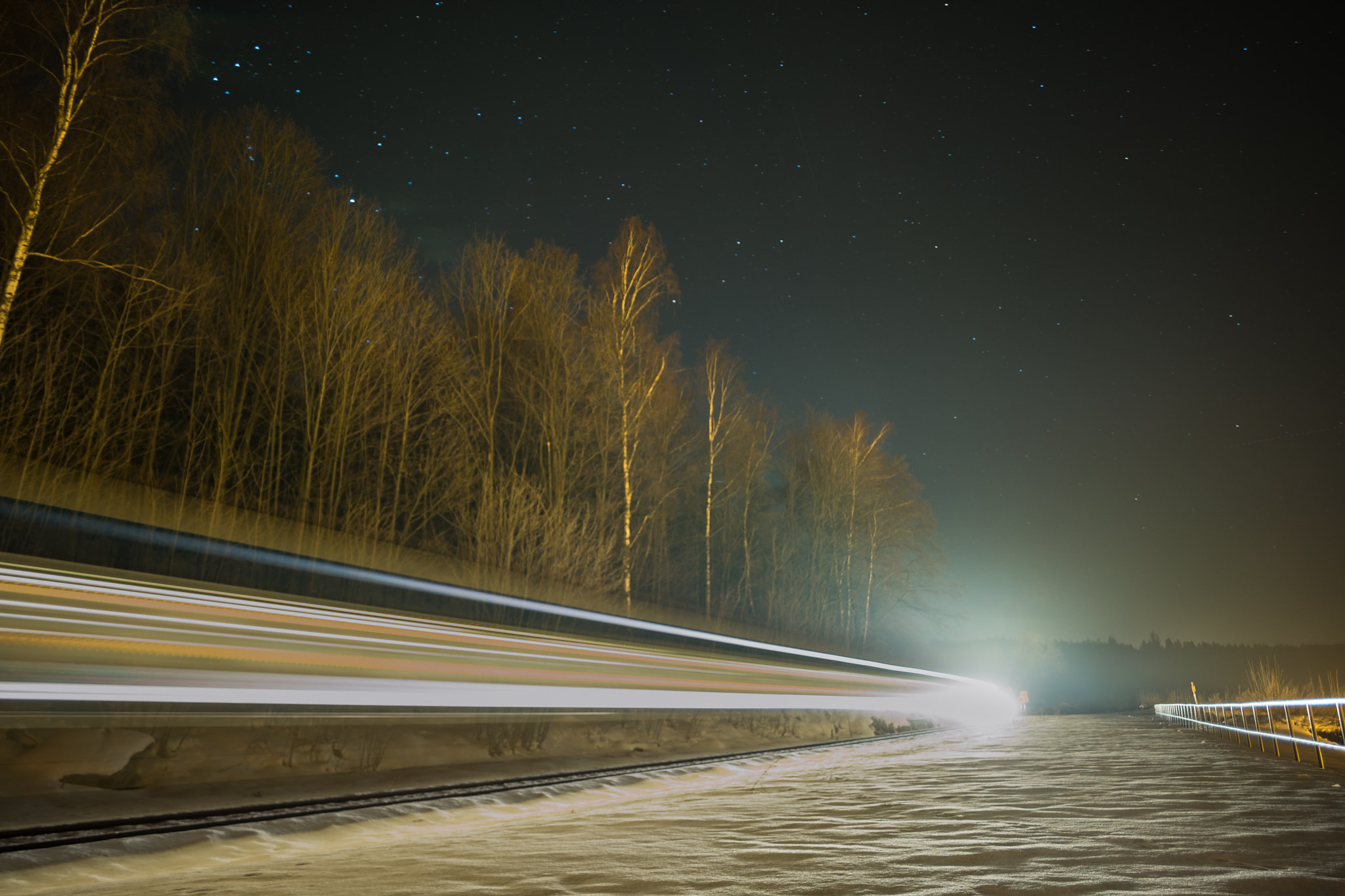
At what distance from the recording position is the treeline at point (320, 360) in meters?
12.7

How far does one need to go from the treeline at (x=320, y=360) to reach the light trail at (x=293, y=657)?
302cm

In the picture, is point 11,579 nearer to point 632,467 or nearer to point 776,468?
point 632,467

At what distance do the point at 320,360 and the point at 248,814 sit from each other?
1247 centimetres

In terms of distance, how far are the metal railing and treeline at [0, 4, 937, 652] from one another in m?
12.9

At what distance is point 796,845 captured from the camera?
5738 mm

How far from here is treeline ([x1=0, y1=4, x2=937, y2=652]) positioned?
502 inches

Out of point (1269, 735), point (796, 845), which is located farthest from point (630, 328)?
point (796, 845)

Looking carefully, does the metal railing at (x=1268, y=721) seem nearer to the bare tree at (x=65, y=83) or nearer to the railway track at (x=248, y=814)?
the railway track at (x=248, y=814)

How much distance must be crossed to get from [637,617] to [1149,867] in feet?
50.7

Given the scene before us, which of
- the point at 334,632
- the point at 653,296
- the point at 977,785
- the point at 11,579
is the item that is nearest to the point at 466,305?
the point at 653,296

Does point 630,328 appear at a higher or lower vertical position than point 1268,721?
higher

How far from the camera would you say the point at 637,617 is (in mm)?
19578

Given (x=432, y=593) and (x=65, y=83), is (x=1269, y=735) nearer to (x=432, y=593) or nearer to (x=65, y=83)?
(x=432, y=593)

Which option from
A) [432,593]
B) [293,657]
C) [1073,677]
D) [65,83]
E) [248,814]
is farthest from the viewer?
[1073,677]
